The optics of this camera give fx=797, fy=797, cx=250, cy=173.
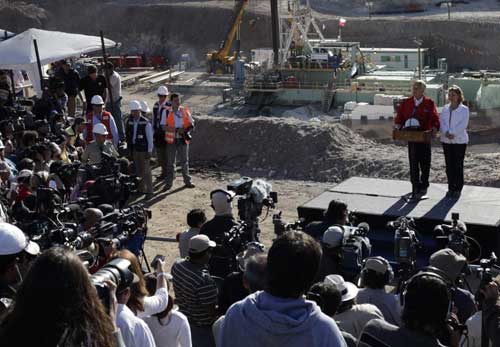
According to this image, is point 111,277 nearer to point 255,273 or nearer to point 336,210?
point 255,273

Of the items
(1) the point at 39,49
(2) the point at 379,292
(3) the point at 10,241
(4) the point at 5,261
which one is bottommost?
(2) the point at 379,292

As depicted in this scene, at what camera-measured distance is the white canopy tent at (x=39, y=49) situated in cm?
1744

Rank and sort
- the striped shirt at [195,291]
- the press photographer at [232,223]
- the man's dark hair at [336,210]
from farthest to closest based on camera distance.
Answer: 1. the man's dark hair at [336,210]
2. the press photographer at [232,223]
3. the striped shirt at [195,291]

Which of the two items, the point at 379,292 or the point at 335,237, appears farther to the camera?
the point at 335,237

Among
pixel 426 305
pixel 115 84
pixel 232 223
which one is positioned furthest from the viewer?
pixel 115 84

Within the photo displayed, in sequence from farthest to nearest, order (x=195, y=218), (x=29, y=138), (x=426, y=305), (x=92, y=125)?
(x=92, y=125) < (x=29, y=138) < (x=195, y=218) < (x=426, y=305)

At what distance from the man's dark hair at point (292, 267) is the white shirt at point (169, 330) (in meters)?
1.82

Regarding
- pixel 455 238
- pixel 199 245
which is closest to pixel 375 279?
pixel 199 245

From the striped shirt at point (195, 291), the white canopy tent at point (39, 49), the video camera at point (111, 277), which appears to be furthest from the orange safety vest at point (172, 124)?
the video camera at point (111, 277)

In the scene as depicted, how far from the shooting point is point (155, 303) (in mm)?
5070

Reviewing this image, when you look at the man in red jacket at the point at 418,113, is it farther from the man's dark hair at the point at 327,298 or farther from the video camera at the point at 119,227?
the man's dark hair at the point at 327,298

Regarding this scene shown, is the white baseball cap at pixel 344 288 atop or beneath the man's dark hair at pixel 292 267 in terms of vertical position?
beneath

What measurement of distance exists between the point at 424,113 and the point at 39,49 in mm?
10388

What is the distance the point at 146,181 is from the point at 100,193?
14.2ft
